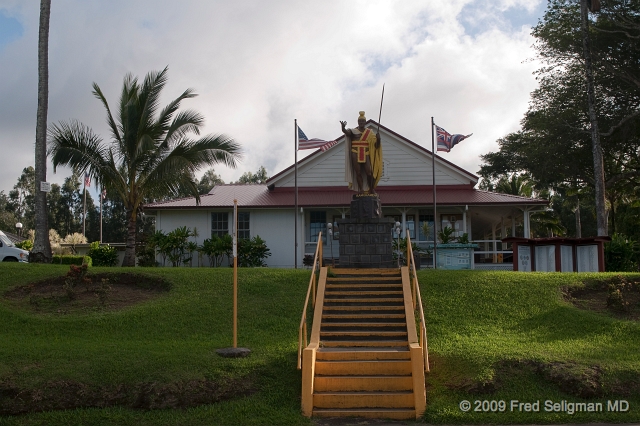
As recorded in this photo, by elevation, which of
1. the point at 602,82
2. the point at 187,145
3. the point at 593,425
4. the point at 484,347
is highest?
the point at 602,82

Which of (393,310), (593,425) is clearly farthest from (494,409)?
(393,310)

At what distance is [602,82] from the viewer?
96.1ft

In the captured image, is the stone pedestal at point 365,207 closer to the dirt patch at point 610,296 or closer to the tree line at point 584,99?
the dirt patch at point 610,296

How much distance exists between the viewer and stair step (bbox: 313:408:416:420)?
10250mm

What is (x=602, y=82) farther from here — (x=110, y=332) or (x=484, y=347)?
(x=110, y=332)

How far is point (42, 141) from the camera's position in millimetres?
20562

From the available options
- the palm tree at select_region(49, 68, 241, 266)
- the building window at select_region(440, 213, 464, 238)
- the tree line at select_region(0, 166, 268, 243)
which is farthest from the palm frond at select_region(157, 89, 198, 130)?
the tree line at select_region(0, 166, 268, 243)

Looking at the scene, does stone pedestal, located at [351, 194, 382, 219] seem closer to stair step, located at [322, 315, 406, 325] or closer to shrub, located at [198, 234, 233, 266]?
stair step, located at [322, 315, 406, 325]

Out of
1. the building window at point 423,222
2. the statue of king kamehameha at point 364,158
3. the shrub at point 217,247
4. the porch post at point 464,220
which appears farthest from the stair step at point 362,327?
the building window at point 423,222

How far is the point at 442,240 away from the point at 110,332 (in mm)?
14460

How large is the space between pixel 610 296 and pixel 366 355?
6680 millimetres

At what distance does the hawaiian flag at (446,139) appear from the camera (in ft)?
81.7

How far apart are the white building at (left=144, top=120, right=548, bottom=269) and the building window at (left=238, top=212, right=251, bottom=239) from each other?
0.02 meters

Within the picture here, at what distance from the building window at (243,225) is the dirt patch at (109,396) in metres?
16.5
